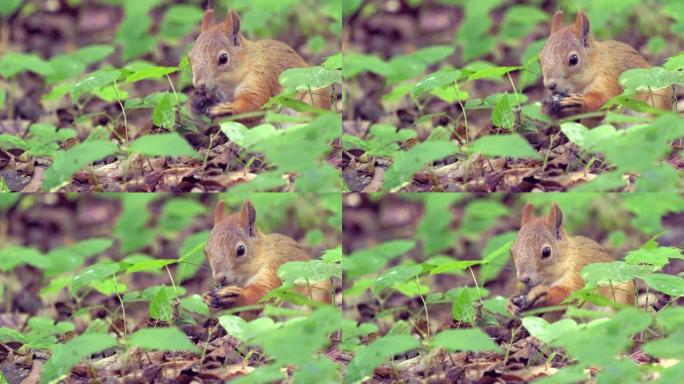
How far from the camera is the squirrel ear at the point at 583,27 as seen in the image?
272 inches

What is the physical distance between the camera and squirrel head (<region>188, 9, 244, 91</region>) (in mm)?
6918

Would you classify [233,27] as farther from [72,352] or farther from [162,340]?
[72,352]

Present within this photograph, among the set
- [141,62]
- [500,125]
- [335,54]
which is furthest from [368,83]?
[141,62]

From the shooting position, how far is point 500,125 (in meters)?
6.96

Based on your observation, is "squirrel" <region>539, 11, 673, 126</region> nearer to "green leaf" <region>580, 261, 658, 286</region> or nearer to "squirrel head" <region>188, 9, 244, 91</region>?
"green leaf" <region>580, 261, 658, 286</region>

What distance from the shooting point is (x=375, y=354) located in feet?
22.5

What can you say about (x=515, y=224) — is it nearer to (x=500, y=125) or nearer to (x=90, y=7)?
(x=500, y=125)

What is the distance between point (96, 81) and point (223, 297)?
1.42 metres

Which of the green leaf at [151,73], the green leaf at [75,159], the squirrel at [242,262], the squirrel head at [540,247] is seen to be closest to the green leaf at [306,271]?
the squirrel at [242,262]

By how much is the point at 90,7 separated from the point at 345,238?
6.55ft

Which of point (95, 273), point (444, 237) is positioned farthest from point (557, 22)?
point (95, 273)

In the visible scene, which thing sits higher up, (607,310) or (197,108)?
(197,108)

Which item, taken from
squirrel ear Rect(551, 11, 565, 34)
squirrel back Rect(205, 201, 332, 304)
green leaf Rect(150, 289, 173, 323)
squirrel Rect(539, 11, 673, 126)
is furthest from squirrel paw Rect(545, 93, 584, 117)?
green leaf Rect(150, 289, 173, 323)

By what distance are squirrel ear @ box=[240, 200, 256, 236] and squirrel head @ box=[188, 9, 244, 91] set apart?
69 centimetres
